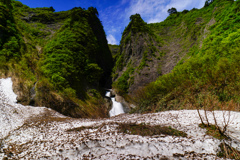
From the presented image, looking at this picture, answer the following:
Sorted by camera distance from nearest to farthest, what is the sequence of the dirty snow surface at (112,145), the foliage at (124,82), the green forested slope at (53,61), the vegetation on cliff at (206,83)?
the dirty snow surface at (112,145) < the vegetation on cliff at (206,83) < the green forested slope at (53,61) < the foliage at (124,82)

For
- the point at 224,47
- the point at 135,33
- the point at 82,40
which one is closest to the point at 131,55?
the point at 135,33

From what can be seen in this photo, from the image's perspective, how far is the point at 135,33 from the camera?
33.9m

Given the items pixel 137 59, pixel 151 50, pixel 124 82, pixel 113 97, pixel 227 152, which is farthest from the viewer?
pixel 151 50

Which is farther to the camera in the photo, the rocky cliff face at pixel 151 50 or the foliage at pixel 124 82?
the foliage at pixel 124 82

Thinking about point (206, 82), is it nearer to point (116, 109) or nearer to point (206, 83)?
point (206, 83)

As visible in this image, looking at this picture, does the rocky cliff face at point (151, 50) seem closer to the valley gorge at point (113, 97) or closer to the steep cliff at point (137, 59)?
the steep cliff at point (137, 59)

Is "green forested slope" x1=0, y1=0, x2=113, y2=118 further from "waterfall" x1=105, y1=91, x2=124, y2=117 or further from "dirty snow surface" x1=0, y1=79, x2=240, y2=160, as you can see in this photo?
"dirty snow surface" x1=0, y1=79, x2=240, y2=160

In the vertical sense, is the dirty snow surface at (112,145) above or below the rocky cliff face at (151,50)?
below

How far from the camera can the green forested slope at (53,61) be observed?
414 inches

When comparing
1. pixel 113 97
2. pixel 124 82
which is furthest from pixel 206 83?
pixel 124 82

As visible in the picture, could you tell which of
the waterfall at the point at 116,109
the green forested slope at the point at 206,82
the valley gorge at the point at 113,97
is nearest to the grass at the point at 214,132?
the valley gorge at the point at 113,97

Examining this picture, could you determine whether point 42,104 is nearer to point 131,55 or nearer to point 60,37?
point 60,37

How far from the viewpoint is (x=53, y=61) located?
15898 mm

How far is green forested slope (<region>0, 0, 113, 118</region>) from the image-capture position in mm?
10516
